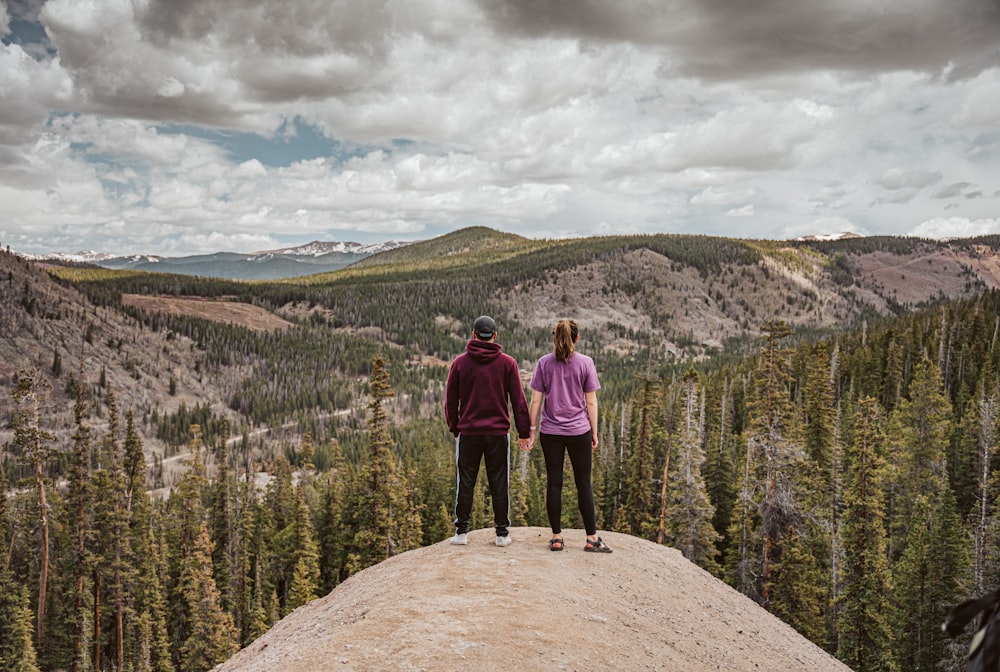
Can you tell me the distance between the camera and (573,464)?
10859 millimetres

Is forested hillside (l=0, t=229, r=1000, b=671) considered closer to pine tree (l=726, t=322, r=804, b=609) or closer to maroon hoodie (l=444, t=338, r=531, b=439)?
pine tree (l=726, t=322, r=804, b=609)

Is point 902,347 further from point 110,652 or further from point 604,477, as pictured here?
point 110,652

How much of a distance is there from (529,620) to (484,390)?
382 centimetres

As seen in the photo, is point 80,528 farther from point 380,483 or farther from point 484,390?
point 484,390

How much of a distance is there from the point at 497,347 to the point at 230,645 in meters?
37.3

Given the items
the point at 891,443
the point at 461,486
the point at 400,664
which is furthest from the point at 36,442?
the point at 891,443

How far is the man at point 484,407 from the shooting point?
36.1 ft

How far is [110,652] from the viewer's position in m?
47.1

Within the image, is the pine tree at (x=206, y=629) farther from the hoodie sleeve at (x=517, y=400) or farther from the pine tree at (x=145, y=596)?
the hoodie sleeve at (x=517, y=400)

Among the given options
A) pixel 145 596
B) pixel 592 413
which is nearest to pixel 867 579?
pixel 592 413

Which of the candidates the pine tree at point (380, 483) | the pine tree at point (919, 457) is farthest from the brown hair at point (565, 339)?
the pine tree at point (919, 457)

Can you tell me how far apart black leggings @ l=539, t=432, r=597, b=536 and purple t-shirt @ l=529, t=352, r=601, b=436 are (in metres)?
0.16

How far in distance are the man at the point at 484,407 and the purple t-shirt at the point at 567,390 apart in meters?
0.47

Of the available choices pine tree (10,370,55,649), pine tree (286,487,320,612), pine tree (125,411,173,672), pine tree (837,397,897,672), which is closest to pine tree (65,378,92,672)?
pine tree (10,370,55,649)
